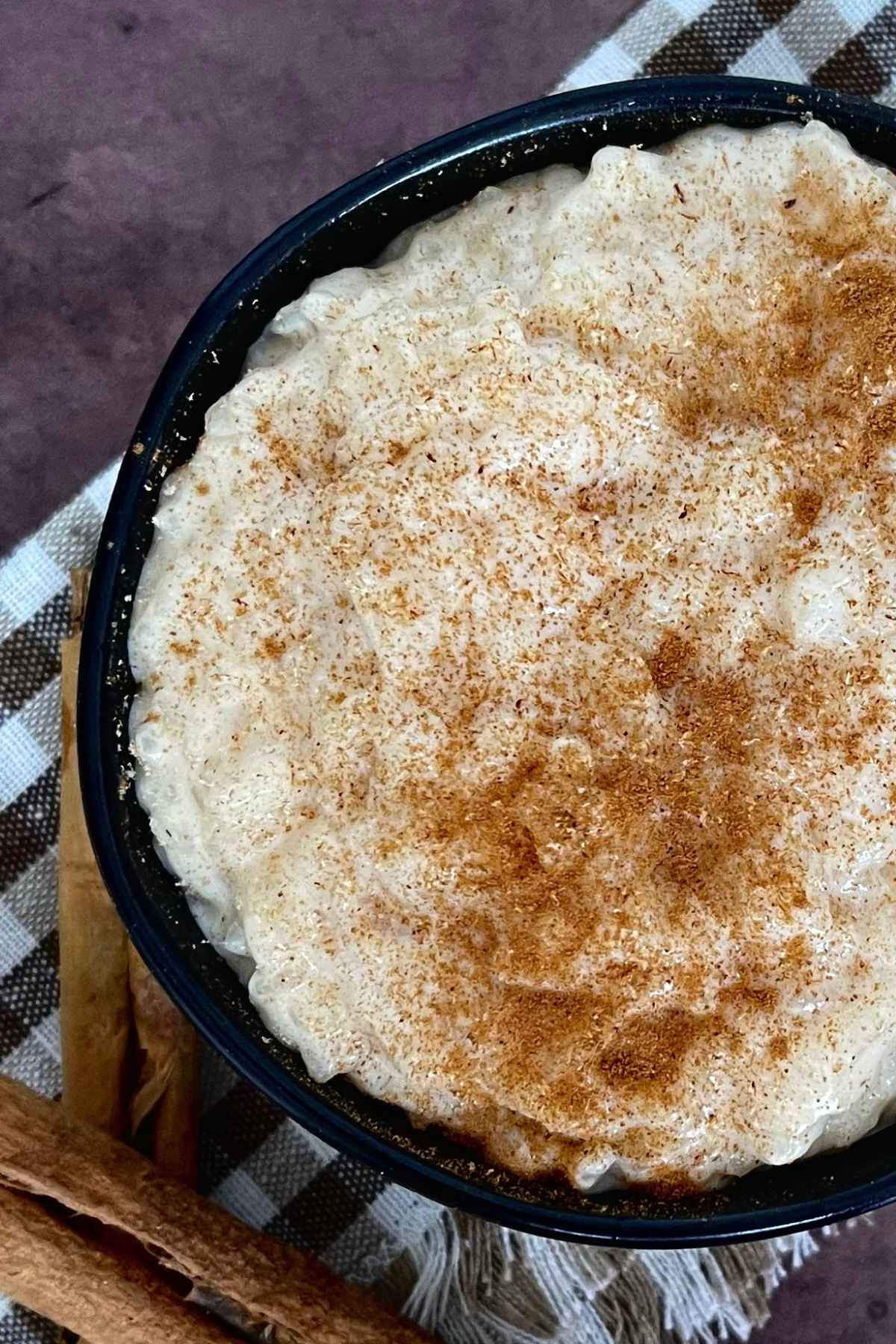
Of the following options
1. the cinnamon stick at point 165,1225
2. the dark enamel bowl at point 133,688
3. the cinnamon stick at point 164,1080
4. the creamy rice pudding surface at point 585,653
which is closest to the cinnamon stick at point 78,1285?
the cinnamon stick at point 165,1225

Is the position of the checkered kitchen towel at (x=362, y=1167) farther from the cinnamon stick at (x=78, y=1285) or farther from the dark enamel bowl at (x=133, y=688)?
the dark enamel bowl at (x=133, y=688)

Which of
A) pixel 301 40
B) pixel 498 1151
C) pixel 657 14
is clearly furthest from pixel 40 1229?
pixel 657 14

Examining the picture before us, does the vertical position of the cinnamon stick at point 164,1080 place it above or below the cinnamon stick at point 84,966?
below

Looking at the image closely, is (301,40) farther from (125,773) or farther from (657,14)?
(125,773)

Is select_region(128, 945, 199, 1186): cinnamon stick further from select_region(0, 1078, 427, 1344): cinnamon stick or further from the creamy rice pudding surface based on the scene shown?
the creamy rice pudding surface

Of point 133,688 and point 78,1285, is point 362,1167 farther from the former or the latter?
point 133,688

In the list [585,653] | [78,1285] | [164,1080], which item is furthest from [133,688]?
[78,1285]
